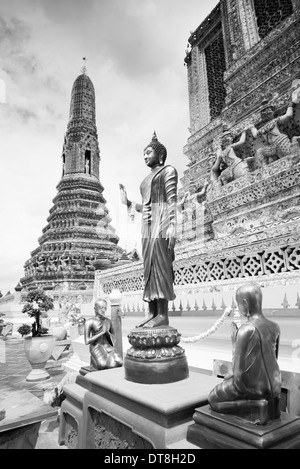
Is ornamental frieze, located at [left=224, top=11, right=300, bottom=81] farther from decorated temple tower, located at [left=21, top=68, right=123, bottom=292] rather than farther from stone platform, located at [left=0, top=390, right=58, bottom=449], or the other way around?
decorated temple tower, located at [left=21, top=68, right=123, bottom=292]

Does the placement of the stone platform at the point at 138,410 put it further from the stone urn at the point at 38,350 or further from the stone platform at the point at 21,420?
the stone urn at the point at 38,350

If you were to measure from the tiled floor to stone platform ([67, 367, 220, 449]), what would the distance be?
2.90ft

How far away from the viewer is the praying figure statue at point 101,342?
10.5 feet

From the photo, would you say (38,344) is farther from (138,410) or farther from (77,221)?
(77,221)

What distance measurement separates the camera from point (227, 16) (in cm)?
1174

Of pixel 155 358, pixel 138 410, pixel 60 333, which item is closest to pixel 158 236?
pixel 155 358

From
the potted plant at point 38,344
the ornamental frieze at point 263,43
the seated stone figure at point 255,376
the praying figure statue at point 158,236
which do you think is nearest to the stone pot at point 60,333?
the potted plant at point 38,344

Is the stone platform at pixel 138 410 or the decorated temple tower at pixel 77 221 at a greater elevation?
the decorated temple tower at pixel 77 221

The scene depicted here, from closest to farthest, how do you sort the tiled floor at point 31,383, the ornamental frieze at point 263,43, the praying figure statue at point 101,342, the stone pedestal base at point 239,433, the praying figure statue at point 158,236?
the stone pedestal base at point 239,433 < the praying figure statue at point 158,236 < the tiled floor at point 31,383 < the praying figure statue at point 101,342 < the ornamental frieze at point 263,43

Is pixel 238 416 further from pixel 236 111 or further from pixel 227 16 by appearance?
pixel 227 16

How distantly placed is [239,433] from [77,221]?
21.2 m

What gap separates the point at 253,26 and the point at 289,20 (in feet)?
8.84

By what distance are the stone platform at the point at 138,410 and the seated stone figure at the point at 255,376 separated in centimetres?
36
